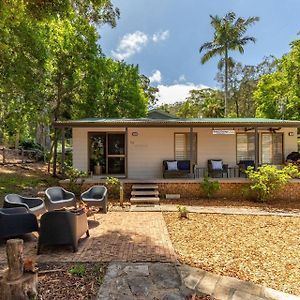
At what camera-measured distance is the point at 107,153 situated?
1422 centimetres

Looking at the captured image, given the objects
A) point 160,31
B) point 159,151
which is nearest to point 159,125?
point 159,151

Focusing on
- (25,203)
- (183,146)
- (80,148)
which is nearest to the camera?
(25,203)

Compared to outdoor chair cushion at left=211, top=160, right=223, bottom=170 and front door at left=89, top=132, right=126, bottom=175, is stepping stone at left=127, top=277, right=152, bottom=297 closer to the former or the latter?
outdoor chair cushion at left=211, top=160, right=223, bottom=170

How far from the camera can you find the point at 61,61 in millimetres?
16172

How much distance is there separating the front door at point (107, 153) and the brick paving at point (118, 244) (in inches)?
239

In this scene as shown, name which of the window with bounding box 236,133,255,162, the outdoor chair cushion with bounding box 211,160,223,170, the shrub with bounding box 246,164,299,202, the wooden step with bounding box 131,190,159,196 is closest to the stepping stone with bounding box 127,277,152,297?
the wooden step with bounding box 131,190,159,196

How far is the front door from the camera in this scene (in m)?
14.0

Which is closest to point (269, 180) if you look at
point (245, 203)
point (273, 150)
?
point (245, 203)

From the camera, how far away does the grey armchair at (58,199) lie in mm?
8094

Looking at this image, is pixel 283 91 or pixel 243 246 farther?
pixel 283 91

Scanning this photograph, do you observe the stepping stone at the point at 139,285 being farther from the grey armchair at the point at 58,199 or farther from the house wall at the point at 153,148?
the house wall at the point at 153,148

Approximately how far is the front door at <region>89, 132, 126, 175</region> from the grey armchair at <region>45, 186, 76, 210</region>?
5.21 metres

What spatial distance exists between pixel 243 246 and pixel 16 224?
4.73m

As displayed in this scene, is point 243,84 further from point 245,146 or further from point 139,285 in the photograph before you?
point 139,285
